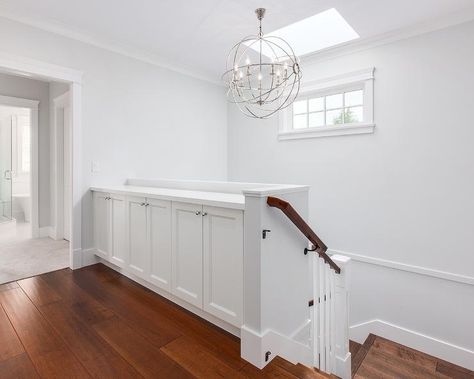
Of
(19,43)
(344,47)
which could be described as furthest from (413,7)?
(19,43)

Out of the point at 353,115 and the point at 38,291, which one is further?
the point at 353,115

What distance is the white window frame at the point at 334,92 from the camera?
3.39m

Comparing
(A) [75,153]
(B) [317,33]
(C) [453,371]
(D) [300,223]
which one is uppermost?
(B) [317,33]

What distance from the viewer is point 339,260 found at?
86.4 inches

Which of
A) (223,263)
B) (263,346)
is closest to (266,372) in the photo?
(263,346)

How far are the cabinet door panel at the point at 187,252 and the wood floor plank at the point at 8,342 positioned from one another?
1.00 meters

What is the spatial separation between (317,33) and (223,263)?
10.3 ft

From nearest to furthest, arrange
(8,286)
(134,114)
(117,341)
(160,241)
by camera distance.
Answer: (117,341)
(160,241)
(8,286)
(134,114)

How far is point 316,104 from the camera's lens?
397 cm

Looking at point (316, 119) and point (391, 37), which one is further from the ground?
point (391, 37)

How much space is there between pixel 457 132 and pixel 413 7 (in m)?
1.28

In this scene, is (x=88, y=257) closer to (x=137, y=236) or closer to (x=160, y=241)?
(x=137, y=236)

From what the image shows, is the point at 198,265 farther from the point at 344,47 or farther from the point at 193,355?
the point at 344,47

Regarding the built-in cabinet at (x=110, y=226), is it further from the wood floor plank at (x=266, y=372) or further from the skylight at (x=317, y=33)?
the skylight at (x=317, y=33)
